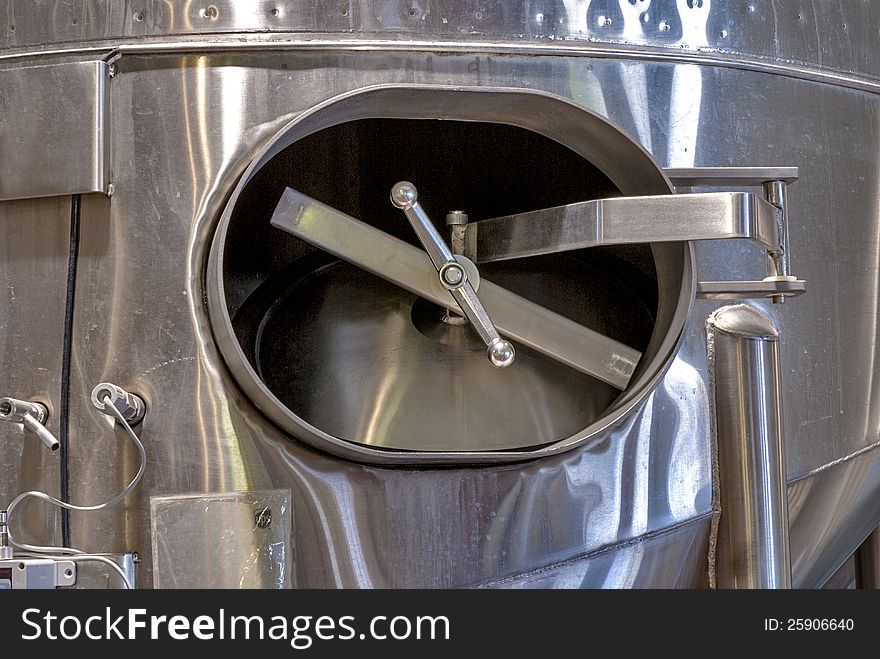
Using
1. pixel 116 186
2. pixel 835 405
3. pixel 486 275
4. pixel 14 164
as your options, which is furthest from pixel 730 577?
pixel 14 164

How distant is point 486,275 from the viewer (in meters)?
1.73

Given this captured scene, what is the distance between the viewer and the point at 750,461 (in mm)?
1358

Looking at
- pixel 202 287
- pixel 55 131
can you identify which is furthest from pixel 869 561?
pixel 55 131

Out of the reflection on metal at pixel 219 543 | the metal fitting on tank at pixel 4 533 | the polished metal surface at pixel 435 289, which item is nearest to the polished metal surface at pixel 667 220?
the polished metal surface at pixel 435 289

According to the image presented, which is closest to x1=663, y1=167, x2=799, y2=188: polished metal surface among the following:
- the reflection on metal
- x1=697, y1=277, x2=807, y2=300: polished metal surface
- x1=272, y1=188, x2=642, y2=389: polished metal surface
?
x1=697, y1=277, x2=807, y2=300: polished metal surface

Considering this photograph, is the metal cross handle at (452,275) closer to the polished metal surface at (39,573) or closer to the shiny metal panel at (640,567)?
the shiny metal panel at (640,567)

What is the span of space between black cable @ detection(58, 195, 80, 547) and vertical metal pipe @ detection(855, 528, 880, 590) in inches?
53.6

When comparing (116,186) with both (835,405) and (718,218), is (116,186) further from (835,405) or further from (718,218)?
(835,405)

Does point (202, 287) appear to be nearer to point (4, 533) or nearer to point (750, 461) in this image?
point (4, 533)

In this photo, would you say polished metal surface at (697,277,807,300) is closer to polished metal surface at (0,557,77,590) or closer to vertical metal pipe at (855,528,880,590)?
vertical metal pipe at (855,528,880,590)

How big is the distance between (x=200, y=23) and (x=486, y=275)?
2.09ft

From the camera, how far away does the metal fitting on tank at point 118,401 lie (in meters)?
1.23

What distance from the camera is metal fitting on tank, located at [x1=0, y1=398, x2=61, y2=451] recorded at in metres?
1.25

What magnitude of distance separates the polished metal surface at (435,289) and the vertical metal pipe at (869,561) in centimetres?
68
